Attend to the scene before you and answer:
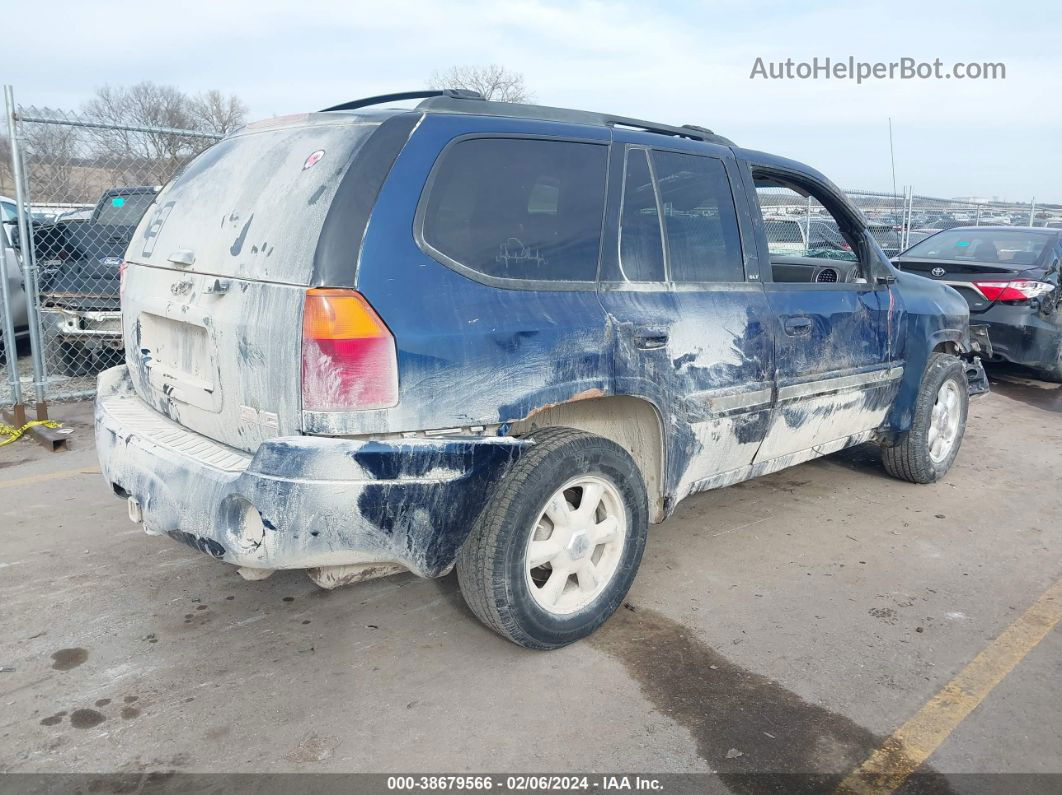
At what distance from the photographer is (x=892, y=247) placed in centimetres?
1490

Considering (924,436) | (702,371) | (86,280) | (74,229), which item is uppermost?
(74,229)

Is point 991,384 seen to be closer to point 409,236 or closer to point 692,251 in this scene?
point 692,251

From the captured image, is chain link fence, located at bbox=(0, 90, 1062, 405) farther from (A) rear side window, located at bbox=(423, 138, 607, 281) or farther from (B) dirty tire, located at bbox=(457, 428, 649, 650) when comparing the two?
(B) dirty tire, located at bbox=(457, 428, 649, 650)

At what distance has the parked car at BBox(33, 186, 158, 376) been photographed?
694 cm

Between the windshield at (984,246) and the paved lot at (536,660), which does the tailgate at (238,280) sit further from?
the windshield at (984,246)

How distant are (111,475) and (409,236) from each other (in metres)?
1.51

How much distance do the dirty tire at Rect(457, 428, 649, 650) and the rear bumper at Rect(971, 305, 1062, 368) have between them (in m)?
6.13

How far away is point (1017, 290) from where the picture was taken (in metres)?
7.60

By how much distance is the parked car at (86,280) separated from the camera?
22.8 ft

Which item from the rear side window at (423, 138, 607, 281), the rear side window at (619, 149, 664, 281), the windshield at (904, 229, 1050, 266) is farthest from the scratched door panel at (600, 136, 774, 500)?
the windshield at (904, 229, 1050, 266)

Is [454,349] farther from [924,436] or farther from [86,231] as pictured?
[86,231]

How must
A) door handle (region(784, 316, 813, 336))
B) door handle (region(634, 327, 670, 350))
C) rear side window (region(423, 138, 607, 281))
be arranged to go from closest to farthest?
rear side window (region(423, 138, 607, 281)), door handle (region(634, 327, 670, 350)), door handle (region(784, 316, 813, 336))

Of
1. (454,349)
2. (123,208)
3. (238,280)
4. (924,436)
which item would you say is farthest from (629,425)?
(123,208)

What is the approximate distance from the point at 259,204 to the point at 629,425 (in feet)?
5.25
